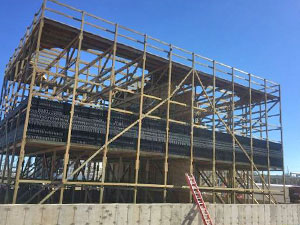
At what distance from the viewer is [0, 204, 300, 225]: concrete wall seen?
33.3 ft

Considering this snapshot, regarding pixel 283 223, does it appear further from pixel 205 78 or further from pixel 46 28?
pixel 46 28

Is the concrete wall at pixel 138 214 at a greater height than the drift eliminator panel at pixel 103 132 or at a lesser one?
lesser

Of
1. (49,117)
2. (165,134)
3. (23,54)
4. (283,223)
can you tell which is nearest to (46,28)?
(23,54)

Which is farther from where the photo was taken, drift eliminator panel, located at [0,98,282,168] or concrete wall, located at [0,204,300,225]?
drift eliminator panel, located at [0,98,282,168]

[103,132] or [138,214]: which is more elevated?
[103,132]

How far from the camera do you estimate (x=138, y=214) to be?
12.7m

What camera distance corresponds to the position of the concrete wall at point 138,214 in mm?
10141

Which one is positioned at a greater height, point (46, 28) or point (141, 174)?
point (46, 28)

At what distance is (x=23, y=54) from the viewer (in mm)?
16734

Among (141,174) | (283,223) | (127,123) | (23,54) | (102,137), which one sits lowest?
(283,223)

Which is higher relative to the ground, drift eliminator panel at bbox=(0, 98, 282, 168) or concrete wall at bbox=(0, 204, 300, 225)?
drift eliminator panel at bbox=(0, 98, 282, 168)

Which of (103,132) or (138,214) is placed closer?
(138,214)

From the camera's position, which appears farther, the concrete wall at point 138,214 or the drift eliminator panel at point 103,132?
the drift eliminator panel at point 103,132

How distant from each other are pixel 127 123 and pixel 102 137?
1.72 m
